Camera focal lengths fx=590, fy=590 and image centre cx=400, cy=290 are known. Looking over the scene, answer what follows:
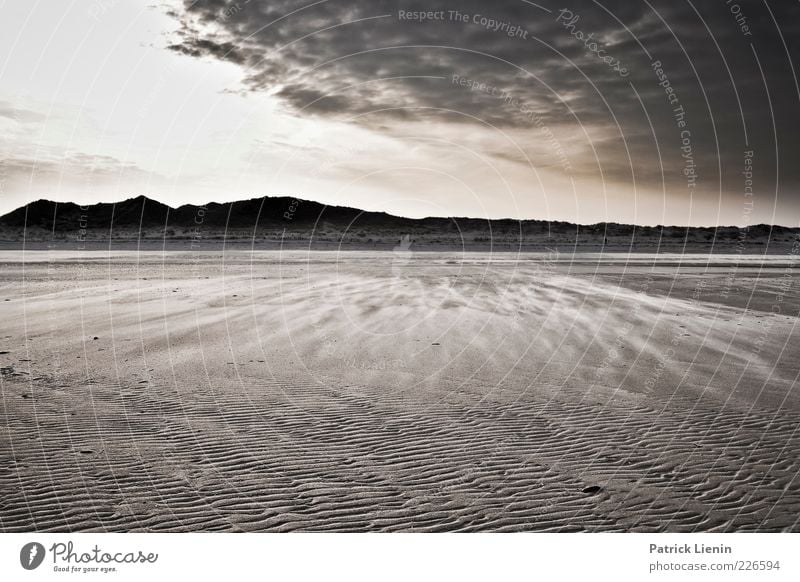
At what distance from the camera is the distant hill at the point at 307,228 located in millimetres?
72438

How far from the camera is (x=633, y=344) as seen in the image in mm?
11656

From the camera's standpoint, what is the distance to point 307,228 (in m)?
97.2

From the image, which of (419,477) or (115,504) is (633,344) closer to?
(419,477)

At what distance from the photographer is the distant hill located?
7244cm

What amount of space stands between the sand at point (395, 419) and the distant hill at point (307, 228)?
2179 inches

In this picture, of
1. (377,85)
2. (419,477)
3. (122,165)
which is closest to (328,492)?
(419,477)

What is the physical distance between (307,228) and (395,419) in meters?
91.9
